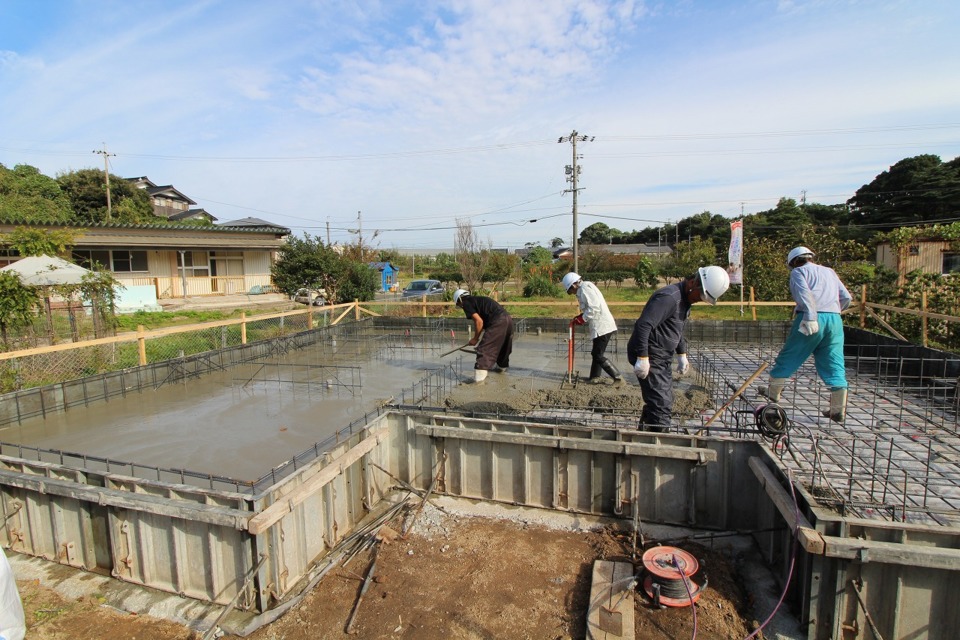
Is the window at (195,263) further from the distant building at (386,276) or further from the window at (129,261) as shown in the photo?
the distant building at (386,276)

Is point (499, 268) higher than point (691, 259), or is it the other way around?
point (691, 259)

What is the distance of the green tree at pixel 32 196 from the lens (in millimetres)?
25859

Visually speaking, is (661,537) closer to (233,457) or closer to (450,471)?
(450,471)

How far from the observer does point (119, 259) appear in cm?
2020

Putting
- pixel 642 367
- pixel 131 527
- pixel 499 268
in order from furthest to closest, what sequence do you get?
pixel 499 268 → pixel 642 367 → pixel 131 527

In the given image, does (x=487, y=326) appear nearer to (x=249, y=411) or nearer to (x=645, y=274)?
(x=249, y=411)

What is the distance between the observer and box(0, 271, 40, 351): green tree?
766cm

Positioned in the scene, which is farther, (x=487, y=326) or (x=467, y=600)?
(x=487, y=326)

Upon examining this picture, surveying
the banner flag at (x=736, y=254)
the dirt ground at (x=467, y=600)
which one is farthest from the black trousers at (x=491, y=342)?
the banner flag at (x=736, y=254)

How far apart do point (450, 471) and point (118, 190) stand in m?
40.2

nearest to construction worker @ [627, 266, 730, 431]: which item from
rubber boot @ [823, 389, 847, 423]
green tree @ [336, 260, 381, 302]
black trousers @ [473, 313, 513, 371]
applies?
rubber boot @ [823, 389, 847, 423]

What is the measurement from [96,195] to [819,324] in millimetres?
41976

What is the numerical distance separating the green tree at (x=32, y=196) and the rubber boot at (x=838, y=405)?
101ft

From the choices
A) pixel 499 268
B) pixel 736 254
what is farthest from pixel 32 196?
pixel 736 254
